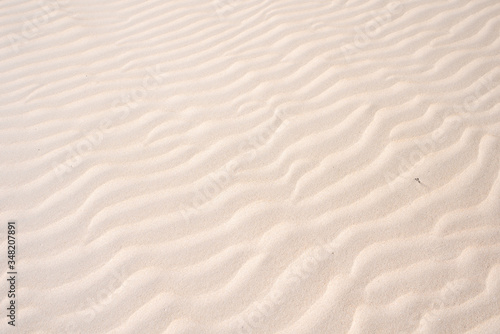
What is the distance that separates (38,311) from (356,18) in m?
3.56

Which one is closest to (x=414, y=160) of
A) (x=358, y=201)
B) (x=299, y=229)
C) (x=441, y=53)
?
(x=358, y=201)

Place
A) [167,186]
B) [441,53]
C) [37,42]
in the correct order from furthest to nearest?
1. [37,42]
2. [441,53]
3. [167,186]

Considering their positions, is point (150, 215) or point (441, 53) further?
point (441, 53)

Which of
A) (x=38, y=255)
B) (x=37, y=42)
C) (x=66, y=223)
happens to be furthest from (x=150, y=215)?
(x=37, y=42)

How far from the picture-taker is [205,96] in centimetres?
336

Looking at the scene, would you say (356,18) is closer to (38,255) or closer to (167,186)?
(167,186)

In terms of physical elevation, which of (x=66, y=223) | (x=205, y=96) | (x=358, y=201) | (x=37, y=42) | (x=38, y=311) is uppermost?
(x=37, y=42)

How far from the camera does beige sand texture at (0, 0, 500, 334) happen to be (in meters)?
2.24

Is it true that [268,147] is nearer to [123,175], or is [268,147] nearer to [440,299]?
[123,175]

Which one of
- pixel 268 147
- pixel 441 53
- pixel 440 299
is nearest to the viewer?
pixel 440 299

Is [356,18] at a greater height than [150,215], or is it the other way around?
[356,18]

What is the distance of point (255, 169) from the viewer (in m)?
2.83

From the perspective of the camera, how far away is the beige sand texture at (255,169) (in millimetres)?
2238

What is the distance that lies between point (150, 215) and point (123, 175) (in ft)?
1.32
